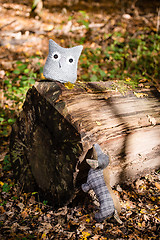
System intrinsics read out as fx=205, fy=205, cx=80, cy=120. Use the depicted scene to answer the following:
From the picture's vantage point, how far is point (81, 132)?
216cm

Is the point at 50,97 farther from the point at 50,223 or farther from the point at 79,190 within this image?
the point at 50,223

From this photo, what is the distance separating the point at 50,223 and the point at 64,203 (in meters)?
0.35

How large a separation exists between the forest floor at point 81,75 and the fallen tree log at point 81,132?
0.81ft

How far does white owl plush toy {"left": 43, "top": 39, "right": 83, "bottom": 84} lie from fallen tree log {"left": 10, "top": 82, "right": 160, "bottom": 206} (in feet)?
0.41

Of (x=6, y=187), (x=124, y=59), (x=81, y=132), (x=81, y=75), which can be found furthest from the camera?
(x=124, y=59)

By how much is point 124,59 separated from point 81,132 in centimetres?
438

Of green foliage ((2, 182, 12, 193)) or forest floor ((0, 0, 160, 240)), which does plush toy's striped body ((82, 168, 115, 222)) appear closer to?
forest floor ((0, 0, 160, 240))

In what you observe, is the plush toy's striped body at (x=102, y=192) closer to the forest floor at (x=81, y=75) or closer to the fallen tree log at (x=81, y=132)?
the fallen tree log at (x=81, y=132)

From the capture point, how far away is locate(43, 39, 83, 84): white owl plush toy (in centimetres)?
246

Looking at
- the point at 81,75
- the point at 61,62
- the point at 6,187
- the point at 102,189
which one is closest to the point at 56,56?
the point at 61,62

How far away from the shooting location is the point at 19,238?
2.42 metres

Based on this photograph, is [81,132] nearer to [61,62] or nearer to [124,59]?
[61,62]

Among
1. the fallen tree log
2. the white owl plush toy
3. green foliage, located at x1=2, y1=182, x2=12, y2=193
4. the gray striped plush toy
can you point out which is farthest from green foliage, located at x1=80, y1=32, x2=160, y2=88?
the gray striped plush toy

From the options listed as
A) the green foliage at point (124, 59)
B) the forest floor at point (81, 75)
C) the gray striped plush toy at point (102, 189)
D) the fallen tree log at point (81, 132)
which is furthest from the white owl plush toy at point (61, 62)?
the green foliage at point (124, 59)
